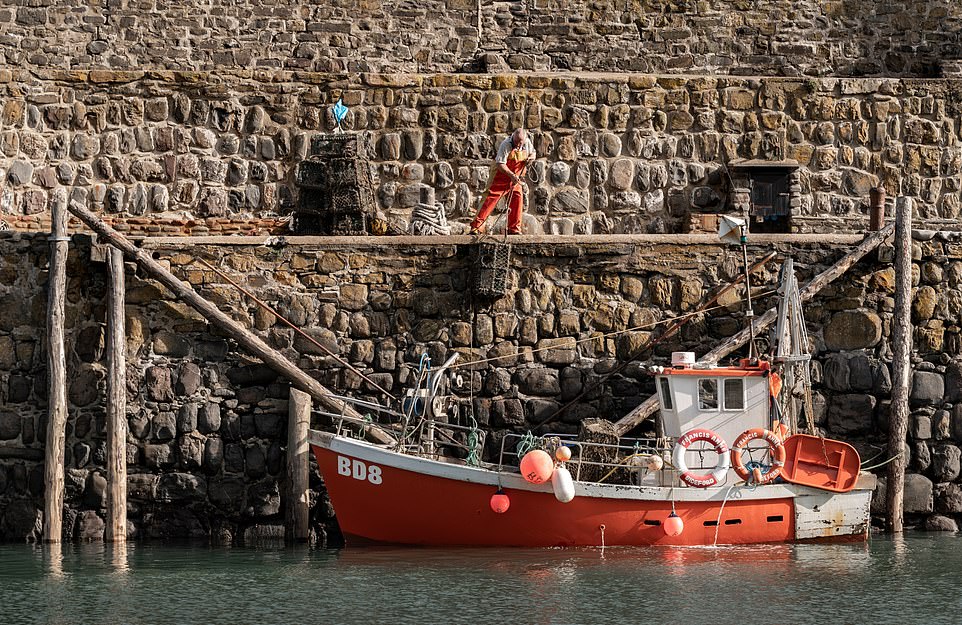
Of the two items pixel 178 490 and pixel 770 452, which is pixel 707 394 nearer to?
A: pixel 770 452

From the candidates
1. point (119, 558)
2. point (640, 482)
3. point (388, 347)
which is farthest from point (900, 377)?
point (119, 558)

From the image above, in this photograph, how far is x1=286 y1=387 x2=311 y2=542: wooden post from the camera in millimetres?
17375

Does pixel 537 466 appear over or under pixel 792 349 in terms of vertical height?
under

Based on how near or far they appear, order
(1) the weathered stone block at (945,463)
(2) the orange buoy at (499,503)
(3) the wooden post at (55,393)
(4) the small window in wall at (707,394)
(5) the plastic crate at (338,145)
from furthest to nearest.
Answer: (5) the plastic crate at (338,145) → (1) the weathered stone block at (945,463) → (3) the wooden post at (55,393) → (4) the small window in wall at (707,394) → (2) the orange buoy at (499,503)

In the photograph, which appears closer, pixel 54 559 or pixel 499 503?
pixel 54 559

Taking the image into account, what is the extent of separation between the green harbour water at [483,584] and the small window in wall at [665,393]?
1.38 metres

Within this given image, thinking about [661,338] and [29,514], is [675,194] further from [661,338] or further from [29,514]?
[29,514]

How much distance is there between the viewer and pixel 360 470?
1659 cm

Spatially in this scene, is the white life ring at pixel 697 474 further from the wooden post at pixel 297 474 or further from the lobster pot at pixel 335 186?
the lobster pot at pixel 335 186

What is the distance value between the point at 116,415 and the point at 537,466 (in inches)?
167

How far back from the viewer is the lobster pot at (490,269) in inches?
698

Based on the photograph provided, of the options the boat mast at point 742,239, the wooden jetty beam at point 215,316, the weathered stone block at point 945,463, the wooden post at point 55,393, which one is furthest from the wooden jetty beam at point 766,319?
the wooden post at point 55,393

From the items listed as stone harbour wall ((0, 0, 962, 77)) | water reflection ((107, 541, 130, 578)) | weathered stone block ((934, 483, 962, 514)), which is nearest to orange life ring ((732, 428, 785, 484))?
weathered stone block ((934, 483, 962, 514))

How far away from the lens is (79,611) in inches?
531
